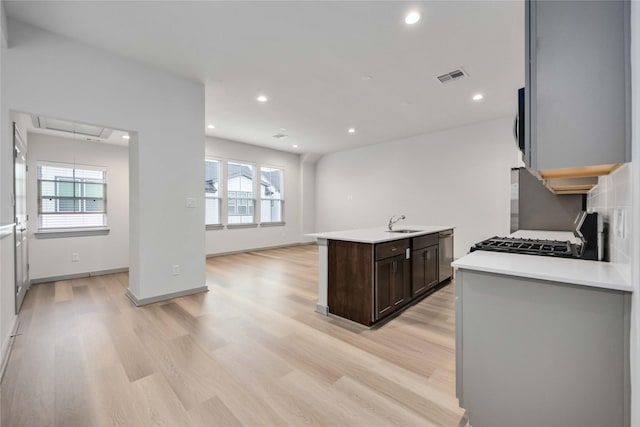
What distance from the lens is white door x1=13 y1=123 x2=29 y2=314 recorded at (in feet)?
9.00

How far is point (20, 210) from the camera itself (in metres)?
3.16

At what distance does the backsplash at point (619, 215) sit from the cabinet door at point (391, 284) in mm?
1573

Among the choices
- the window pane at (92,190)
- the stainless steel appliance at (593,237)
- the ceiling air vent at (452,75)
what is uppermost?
the ceiling air vent at (452,75)

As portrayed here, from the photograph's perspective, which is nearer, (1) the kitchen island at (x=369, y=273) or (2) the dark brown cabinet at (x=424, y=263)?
(1) the kitchen island at (x=369, y=273)

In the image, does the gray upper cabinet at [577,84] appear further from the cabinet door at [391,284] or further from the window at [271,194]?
the window at [271,194]

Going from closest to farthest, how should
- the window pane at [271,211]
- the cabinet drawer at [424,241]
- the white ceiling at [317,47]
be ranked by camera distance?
the white ceiling at [317,47] < the cabinet drawer at [424,241] < the window pane at [271,211]

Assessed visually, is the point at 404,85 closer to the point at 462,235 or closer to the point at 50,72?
the point at 462,235

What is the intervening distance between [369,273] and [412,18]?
2.34 metres

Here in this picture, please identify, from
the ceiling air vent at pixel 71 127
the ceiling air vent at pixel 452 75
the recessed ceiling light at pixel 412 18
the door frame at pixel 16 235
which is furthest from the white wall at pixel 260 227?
the recessed ceiling light at pixel 412 18

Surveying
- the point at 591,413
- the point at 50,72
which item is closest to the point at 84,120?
the point at 50,72

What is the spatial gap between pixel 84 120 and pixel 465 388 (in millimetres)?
3981

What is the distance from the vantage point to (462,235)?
569cm

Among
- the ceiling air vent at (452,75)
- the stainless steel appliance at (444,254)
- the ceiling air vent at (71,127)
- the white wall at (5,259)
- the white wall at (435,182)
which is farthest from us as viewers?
the white wall at (435,182)

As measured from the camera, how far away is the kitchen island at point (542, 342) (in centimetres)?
105
